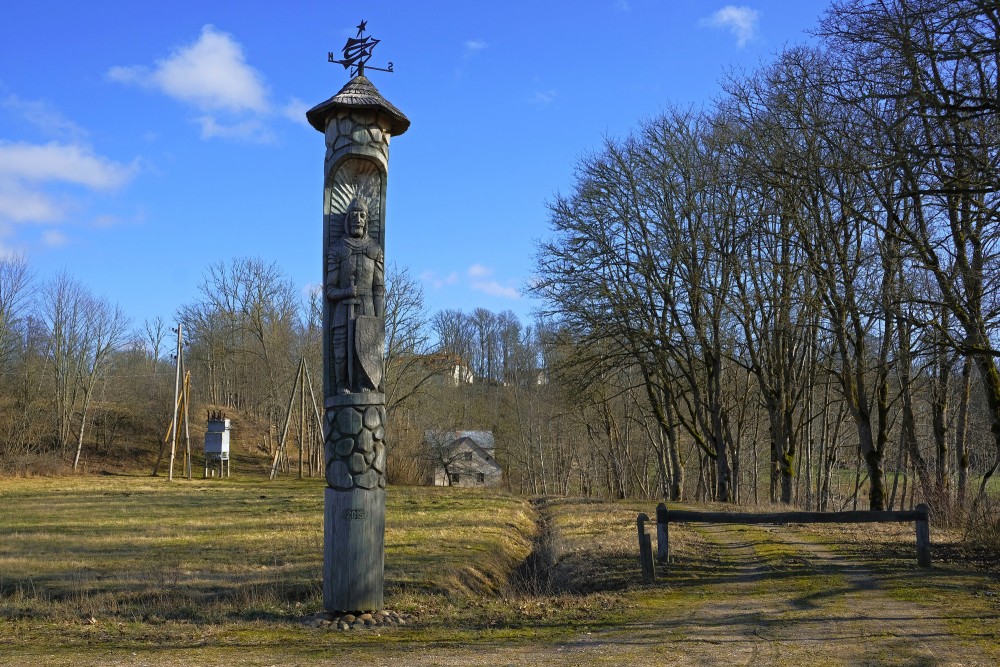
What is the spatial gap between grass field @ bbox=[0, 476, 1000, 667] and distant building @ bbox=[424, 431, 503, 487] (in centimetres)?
2894

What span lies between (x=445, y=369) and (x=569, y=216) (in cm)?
1777

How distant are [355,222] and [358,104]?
137cm

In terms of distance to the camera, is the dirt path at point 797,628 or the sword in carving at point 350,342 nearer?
the dirt path at point 797,628

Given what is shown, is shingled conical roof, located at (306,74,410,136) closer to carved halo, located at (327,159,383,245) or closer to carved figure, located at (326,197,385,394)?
carved halo, located at (327,159,383,245)

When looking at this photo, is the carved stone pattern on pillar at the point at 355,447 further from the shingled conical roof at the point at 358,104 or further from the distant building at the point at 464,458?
the distant building at the point at 464,458

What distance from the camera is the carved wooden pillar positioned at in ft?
30.6

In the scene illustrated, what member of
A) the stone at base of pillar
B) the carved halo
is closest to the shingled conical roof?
the carved halo

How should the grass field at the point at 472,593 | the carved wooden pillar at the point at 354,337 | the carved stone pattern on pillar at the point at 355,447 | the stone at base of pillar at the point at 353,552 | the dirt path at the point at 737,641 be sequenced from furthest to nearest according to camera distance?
the carved stone pattern on pillar at the point at 355,447, the carved wooden pillar at the point at 354,337, the stone at base of pillar at the point at 353,552, the grass field at the point at 472,593, the dirt path at the point at 737,641

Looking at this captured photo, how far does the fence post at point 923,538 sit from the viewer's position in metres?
11.5

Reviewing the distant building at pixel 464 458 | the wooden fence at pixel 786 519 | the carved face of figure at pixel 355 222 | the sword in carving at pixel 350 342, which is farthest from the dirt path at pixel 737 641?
the distant building at pixel 464 458

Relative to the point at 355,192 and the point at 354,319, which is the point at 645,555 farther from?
the point at 355,192

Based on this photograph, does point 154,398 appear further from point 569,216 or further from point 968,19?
point 968,19

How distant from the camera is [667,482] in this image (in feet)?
133

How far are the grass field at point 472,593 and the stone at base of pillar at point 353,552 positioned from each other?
534mm
